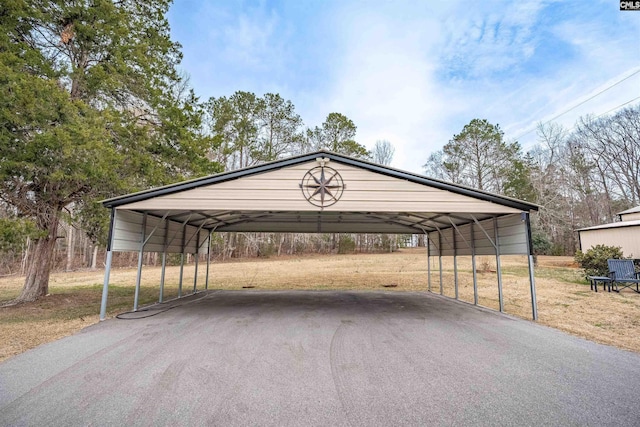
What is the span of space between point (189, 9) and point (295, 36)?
498cm

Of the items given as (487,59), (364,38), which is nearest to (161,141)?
(364,38)

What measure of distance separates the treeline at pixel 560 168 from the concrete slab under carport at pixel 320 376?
654 inches

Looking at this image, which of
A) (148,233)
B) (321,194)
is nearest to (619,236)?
(321,194)

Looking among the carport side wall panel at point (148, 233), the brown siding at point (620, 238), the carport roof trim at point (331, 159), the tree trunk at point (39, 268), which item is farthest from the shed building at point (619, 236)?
the tree trunk at point (39, 268)

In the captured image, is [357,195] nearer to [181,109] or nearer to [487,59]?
[181,109]

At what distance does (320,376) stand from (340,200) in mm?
3283

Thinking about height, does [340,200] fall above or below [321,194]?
below

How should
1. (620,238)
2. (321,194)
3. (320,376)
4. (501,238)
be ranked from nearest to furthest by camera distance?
(320,376)
(321,194)
(501,238)
(620,238)

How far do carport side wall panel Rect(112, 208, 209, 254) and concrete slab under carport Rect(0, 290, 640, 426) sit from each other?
68.7 inches

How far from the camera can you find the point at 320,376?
3.11 m

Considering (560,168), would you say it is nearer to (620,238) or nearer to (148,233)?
(620,238)

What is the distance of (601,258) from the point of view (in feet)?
38.1

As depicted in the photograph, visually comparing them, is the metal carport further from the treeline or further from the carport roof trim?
the treeline

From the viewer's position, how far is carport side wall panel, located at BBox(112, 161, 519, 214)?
5691 mm
